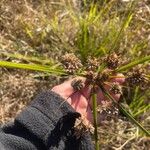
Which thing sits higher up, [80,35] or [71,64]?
[71,64]

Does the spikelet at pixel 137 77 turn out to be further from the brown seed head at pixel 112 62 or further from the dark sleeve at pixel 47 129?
the dark sleeve at pixel 47 129

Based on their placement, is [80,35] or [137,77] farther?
[80,35]

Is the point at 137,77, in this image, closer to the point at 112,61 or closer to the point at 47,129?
the point at 112,61

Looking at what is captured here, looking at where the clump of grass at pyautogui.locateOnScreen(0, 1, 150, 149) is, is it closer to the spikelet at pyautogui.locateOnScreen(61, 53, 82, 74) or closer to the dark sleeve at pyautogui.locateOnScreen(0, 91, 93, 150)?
the dark sleeve at pyautogui.locateOnScreen(0, 91, 93, 150)

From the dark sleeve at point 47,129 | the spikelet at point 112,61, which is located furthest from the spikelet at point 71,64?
the dark sleeve at point 47,129

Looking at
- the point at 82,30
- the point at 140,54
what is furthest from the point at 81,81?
the point at 140,54

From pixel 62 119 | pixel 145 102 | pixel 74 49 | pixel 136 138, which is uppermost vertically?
pixel 74 49

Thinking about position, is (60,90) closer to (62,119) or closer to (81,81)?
(62,119)

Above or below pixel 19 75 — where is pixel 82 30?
above

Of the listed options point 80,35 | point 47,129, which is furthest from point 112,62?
point 80,35
